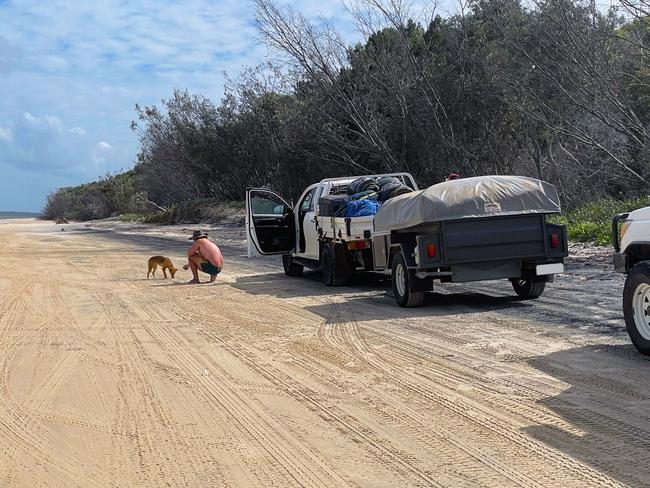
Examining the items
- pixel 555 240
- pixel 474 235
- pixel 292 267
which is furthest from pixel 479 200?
pixel 292 267

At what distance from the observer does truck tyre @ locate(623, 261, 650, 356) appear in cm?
746

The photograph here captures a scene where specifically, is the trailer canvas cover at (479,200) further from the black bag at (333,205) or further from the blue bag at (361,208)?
the black bag at (333,205)

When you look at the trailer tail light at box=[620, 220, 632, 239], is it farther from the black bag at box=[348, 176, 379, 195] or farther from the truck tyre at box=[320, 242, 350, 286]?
the truck tyre at box=[320, 242, 350, 286]

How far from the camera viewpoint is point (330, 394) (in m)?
6.78

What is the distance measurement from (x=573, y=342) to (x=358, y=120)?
66.6ft

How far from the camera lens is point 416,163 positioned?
92.0ft

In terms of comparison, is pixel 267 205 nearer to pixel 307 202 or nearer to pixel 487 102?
pixel 307 202

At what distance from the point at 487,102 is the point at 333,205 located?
13262 millimetres

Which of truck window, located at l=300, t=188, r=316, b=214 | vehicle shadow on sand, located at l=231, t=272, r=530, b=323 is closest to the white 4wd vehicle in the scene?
vehicle shadow on sand, located at l=231, t=272, r=530, b=323

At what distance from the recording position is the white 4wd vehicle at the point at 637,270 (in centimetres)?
748

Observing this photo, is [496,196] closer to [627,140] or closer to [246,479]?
[246,479]

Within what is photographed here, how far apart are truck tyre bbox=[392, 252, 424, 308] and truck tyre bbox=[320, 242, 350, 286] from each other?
2631 mm

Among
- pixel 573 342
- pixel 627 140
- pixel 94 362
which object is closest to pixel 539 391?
pixel 573 342

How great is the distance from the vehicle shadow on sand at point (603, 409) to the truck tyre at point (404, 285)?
3.53 meters
